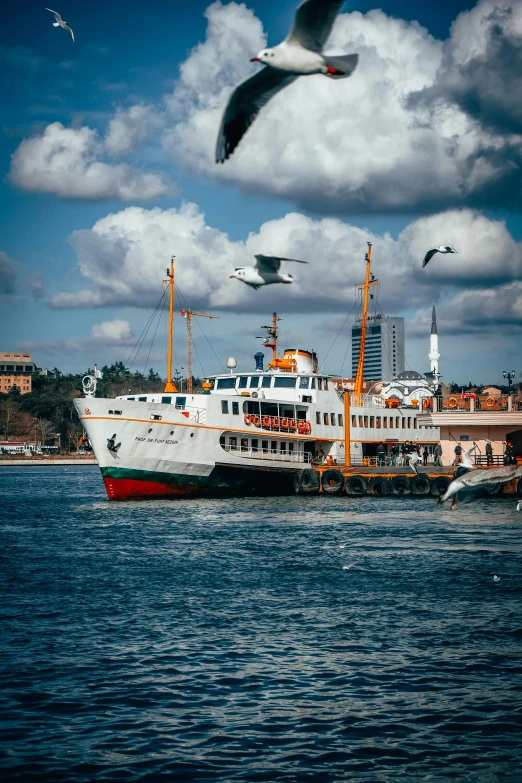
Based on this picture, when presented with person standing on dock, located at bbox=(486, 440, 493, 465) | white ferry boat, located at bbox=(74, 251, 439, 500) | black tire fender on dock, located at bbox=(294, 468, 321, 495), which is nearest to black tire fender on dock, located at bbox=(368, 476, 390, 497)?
black tire fender on dock, located at bbox=(294, 468, 321, 495)

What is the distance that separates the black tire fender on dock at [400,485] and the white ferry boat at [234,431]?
16.1 feet

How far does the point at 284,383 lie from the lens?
55312 mm

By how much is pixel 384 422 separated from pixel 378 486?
34.3 ft

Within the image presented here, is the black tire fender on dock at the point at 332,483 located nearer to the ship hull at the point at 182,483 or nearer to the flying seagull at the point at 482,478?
the ship hull at the point at 182,483

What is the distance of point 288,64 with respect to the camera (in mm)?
10016

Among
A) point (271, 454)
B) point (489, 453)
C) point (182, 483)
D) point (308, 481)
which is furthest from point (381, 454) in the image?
point (182, 483)

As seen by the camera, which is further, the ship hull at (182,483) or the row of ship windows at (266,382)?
the row of ship windows at (266,382)

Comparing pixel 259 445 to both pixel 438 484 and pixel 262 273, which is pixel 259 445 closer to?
pixel 438 484

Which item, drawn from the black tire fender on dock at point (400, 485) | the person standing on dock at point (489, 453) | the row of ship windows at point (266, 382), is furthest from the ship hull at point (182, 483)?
the person standing on dock at point (489, 453)

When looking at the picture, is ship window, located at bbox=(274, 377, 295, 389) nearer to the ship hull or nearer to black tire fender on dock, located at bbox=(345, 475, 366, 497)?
the ship hull

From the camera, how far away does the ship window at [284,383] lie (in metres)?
55.1

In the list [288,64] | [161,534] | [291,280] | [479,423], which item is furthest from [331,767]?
[479,423]

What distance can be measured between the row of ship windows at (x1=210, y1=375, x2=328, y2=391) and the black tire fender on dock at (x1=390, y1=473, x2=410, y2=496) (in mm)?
8245

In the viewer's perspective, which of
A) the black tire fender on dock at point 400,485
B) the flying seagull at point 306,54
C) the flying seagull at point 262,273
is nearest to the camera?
the flying seagull at point 306,54
